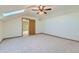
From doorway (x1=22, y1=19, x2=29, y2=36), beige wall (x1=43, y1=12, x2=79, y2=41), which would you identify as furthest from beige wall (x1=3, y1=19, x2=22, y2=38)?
beige wall (x1=43, y1=12, x2=79, y2=41)

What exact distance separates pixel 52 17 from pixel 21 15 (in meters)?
0.44

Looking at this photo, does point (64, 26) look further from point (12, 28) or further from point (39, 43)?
point (12, 28)

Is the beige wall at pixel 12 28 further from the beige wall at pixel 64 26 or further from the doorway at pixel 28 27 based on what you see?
the beige wall at pixel 64 26

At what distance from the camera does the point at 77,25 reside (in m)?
1.47

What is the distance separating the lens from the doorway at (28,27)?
62.2 inches

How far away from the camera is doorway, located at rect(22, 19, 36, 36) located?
5.19 ft

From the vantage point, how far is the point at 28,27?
1636 mm

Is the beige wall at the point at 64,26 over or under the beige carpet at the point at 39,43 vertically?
over

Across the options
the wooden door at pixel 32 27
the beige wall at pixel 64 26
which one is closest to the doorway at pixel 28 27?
the wooden door at pixel 32 27

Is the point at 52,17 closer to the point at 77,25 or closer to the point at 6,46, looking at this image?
the point at 77,25

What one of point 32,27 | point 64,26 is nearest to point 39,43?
point 32,27

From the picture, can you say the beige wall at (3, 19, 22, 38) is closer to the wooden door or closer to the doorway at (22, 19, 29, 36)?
the doorway at (22, 19, 29, 36)

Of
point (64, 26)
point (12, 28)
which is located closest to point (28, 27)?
point (12, 28)

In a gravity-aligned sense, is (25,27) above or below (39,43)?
above
